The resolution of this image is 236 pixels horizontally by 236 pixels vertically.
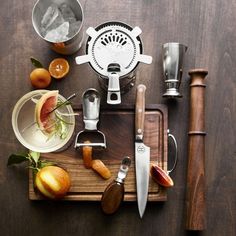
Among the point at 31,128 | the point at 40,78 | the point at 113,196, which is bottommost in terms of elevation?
the point at 113,196

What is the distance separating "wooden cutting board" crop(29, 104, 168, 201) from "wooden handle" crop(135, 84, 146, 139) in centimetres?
2

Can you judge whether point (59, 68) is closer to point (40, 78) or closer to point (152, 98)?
point (40, 78)

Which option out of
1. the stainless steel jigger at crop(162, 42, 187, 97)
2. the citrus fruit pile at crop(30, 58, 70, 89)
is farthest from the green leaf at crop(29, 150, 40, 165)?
the stainless steel jigger at crop(162, 42, 187, 97)

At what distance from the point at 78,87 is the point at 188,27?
261mm

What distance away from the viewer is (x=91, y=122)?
97 cm

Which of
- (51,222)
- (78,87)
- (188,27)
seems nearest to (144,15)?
(188,27)

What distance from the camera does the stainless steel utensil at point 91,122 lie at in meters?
0.97

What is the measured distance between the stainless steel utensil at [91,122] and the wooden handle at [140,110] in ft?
0.24

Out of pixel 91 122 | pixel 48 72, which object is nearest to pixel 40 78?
pixel 48 72

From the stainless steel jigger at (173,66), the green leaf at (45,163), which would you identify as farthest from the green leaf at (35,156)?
the stainless steel jigger at (173,66)

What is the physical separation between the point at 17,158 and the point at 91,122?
166 millimetres

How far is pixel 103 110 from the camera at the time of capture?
999mm

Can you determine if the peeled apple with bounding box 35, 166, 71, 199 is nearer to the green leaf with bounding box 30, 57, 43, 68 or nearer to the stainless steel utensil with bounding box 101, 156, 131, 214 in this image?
the stainless steel utensil with bounding box 101, 156, 131, 214

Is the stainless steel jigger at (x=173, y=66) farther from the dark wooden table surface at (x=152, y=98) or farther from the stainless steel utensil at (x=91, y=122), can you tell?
the stainless steel utensil at (x=91, y=122)
